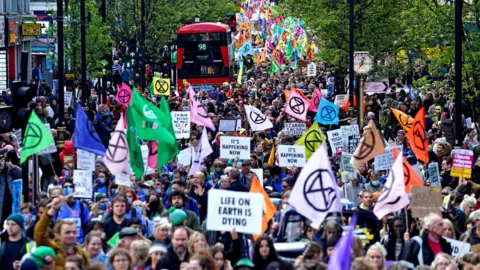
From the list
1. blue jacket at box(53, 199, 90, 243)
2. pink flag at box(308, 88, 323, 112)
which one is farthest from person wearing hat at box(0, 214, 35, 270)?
pink flag at box(308, 88, 323, 112)

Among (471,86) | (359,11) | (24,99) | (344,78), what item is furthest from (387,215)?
(344,78)

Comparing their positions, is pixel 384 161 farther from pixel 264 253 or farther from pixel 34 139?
pixel 264 253

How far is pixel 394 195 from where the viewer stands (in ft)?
50.2

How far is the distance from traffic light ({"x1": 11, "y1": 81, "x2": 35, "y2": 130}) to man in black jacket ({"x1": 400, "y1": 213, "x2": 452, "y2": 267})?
20.3ft

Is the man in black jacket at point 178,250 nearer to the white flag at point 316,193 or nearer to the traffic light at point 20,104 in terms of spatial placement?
the white flag at point 316,193

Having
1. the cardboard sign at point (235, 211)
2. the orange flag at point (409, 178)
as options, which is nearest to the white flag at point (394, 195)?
the cardboard sign at point (235, 211)

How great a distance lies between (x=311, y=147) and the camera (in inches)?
977

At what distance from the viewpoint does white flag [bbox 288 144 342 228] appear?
14391 mm

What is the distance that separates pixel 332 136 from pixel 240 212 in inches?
453

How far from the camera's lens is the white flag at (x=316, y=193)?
14.4 metres

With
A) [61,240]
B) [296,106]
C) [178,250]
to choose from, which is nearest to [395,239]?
[178,250]

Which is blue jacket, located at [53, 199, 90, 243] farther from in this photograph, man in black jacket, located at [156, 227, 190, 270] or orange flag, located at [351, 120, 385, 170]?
man in black jacket, located at [156, 227, 190, 270]

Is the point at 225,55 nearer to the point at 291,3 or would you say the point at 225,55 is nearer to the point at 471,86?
the point at 291,3

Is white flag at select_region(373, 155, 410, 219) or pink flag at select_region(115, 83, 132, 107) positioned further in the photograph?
pink flag at select_region(115, 83, 132, 107)
